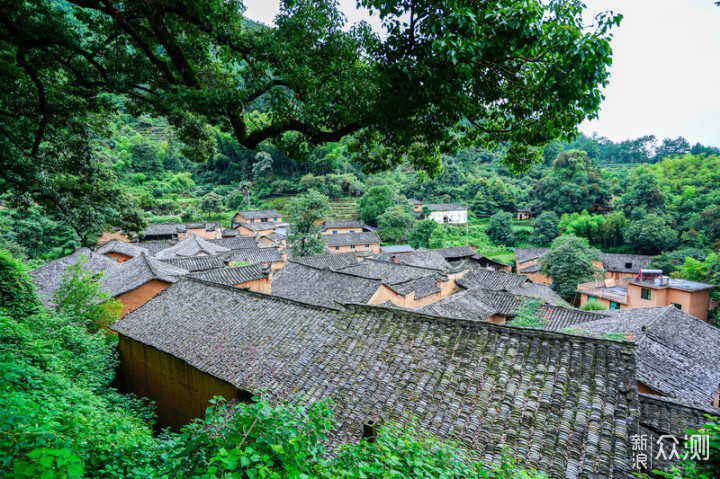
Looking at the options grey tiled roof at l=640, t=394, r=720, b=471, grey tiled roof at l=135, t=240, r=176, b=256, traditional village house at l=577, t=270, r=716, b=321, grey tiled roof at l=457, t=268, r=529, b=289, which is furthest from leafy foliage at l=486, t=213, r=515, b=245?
grey tiled roof at l=640, t=394, r=720, b=471

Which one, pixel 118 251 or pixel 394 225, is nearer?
pixel 118 251

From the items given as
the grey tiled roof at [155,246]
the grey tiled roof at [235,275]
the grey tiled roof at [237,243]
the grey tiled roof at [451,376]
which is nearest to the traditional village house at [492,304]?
the grey tiled roof at [451,376]

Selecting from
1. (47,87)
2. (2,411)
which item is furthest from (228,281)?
(2,411)

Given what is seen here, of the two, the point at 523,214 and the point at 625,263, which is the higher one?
the point at 523,214

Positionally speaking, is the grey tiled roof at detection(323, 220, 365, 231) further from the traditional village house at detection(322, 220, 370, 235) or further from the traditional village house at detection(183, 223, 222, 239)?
Answer: the traditional village house at detection(183, 223, 222, 239)

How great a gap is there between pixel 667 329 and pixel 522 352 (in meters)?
13.6

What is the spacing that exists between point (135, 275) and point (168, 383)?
9172 millimetres

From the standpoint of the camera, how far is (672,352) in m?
12.5

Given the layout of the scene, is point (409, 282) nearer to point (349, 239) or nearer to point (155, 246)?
point (349, 239)

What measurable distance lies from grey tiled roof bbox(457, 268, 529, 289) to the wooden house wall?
25774 millimetres

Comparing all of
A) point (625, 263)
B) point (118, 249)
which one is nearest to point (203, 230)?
point (118, 249)

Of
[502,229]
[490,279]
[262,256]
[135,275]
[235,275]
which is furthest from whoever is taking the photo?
[502,229]

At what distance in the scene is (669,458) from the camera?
17.6 ft

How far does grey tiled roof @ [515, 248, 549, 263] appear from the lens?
46.6 m
